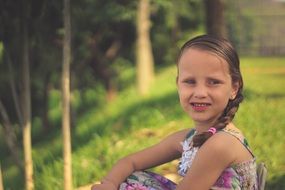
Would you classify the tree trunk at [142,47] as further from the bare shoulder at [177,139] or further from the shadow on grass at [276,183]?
the bare shoulder at [177,139]

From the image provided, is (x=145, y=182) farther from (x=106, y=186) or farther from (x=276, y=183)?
(x=276, y=183)

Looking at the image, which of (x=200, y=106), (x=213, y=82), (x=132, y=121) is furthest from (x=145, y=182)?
(x=132, y=121)

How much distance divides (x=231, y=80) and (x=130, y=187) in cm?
69

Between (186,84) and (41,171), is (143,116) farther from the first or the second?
(186,84)

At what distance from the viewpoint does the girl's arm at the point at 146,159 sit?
2459 mm

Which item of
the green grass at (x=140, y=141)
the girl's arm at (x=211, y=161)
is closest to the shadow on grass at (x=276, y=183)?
the green grass at (x=140, y=141)

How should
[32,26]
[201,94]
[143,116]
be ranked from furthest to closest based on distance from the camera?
[143,116], [32,26], [201,94]

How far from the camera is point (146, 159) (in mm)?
2537

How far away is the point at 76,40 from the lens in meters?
11.5

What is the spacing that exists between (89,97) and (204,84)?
473 inches

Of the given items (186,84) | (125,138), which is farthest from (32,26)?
(186,84)

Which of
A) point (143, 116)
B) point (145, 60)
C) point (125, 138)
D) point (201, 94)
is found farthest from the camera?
point (145, 60)

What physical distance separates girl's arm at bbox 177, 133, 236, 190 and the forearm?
19.3 inches

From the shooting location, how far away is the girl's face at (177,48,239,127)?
2.02 meters
